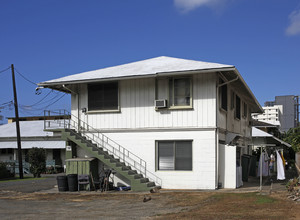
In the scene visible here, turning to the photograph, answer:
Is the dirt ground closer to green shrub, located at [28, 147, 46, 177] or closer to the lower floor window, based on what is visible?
the lower floor window

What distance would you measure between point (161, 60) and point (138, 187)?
7.44 meters

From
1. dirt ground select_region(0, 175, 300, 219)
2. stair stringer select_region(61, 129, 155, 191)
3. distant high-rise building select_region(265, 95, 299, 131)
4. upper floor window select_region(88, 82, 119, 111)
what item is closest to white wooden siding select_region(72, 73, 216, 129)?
upper floor window select_region(88, 82, 119, 111)

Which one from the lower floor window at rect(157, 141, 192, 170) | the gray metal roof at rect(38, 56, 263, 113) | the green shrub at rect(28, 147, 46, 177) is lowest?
the green shrub at rect(28, 147, 46, 177)

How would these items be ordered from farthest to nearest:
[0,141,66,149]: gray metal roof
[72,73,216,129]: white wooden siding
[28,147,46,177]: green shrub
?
1. [0,141,66,149]: gray metal roof
2. [28,147,46,177]: green shrub
3. [72,73,216,129]: white wooden siding

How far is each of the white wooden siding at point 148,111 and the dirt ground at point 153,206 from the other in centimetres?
340

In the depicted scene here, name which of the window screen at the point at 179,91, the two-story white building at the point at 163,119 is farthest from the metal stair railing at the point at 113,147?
the window screen at the point at 179,91

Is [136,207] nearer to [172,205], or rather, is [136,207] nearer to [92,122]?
[172,205]

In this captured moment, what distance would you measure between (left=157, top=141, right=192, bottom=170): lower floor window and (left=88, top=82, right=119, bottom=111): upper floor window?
316 cm

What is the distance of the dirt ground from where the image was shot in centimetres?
1110

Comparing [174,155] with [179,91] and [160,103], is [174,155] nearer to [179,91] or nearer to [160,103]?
[160,103]

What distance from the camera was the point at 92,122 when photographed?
19.6 metres

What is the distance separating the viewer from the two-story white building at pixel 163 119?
17.5 meters

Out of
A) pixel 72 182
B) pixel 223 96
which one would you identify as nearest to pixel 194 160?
pixel 223 96

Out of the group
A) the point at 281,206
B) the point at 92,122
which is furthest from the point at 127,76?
the point at 281,206
